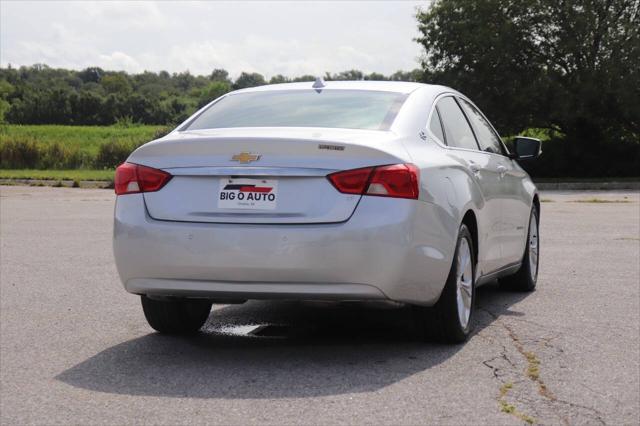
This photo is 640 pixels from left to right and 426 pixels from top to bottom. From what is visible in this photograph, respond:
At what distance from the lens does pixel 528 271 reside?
8.64 metres

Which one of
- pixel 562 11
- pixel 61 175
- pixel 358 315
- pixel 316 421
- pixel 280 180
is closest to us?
pixel 316 421

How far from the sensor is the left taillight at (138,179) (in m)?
5.80

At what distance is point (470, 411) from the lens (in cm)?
471

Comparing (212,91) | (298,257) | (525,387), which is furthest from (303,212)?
(212,91)

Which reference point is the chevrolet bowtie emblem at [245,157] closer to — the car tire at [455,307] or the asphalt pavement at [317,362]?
the asphalt pavement at [317,362]

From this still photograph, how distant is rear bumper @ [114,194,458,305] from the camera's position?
541cm

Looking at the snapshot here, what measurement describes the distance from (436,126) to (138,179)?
1.93m

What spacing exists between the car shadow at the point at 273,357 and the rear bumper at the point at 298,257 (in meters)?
0.29

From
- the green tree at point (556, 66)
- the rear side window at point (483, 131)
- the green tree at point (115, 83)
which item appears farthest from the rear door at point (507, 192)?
the green tree at point (115, 83)

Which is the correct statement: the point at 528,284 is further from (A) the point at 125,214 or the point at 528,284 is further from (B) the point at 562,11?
(B) the point at 562,11

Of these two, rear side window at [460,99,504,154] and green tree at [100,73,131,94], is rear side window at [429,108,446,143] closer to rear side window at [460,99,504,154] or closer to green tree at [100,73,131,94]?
rear side window at [460,99,504,154]

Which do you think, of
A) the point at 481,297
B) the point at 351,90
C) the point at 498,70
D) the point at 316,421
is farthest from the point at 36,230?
the point at 498,70

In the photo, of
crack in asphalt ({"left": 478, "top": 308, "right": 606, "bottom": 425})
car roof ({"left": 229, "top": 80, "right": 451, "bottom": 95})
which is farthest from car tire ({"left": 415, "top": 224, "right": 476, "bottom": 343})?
car roof ({"left": 229, "top": 80, "right": 451, "bottom": 95})

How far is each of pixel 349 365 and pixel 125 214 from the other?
1.52 meters
